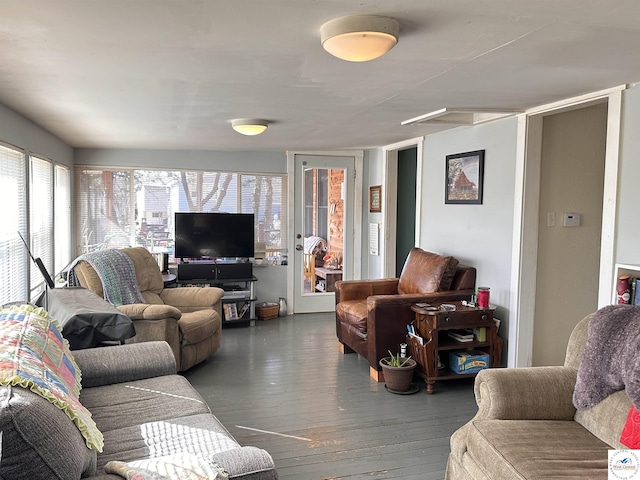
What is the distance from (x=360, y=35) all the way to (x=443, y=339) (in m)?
2.73

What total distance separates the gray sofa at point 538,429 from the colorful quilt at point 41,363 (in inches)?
56.6

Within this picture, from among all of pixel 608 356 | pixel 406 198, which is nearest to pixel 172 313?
pixel 608 356

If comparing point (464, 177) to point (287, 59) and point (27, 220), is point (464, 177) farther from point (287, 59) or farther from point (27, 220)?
point (27, 220)

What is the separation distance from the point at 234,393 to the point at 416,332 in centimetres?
145

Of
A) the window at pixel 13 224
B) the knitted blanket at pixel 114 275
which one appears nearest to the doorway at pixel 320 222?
the knitted blanket at pixel 114 275

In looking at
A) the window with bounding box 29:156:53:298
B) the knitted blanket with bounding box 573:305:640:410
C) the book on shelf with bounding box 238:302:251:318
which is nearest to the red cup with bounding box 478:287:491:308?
the knitted blanket with bounding box 573:305:640:410

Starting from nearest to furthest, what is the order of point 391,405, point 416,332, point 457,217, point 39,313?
point 39,313
point 391,405
point 416,332
point 457,217

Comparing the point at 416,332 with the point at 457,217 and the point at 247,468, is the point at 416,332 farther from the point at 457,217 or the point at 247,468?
the point at 247,468

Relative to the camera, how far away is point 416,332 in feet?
12.9

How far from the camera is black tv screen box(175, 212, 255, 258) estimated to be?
585cm

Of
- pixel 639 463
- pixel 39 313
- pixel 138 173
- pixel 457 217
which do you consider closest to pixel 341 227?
pixel 457 217

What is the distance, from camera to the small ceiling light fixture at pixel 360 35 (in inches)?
71.9

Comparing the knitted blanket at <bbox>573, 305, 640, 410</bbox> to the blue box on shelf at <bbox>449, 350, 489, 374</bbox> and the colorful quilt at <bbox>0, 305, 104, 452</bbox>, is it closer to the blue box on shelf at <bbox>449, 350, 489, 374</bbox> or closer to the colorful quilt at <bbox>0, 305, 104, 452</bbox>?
the blue box on shelf at <bbox>449, 350, 489, 374</bbox>

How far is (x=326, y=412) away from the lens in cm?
340
